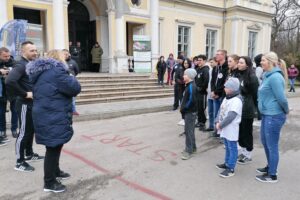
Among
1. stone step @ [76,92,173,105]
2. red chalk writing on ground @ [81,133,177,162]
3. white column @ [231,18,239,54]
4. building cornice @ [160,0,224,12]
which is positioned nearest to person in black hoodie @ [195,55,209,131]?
red chalk writing on ground @ [81,133,177,162]

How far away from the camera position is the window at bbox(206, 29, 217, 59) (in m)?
20.5

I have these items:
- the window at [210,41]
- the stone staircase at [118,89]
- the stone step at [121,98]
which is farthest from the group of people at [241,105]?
the window at [210,41]

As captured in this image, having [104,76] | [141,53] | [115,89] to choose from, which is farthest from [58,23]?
[141,53]

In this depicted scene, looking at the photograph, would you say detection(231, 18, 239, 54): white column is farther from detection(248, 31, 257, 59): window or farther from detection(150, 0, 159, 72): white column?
detection(150, 0, 159, 72): white column

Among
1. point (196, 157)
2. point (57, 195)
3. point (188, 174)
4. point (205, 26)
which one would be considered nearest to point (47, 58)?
point (57, 195)

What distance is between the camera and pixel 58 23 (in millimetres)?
12211

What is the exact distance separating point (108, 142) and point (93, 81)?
6.30 metres

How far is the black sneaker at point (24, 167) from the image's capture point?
423 cm

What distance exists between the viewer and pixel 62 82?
328 cm

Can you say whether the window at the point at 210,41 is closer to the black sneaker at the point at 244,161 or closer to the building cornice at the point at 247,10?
the building cornice at the point at 247,10

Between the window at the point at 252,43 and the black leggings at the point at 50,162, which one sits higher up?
the window at the point at 252,43

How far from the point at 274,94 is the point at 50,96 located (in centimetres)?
289

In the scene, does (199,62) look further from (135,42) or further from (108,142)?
(135,42)

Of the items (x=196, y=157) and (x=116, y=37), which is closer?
(x=196, y=157)
